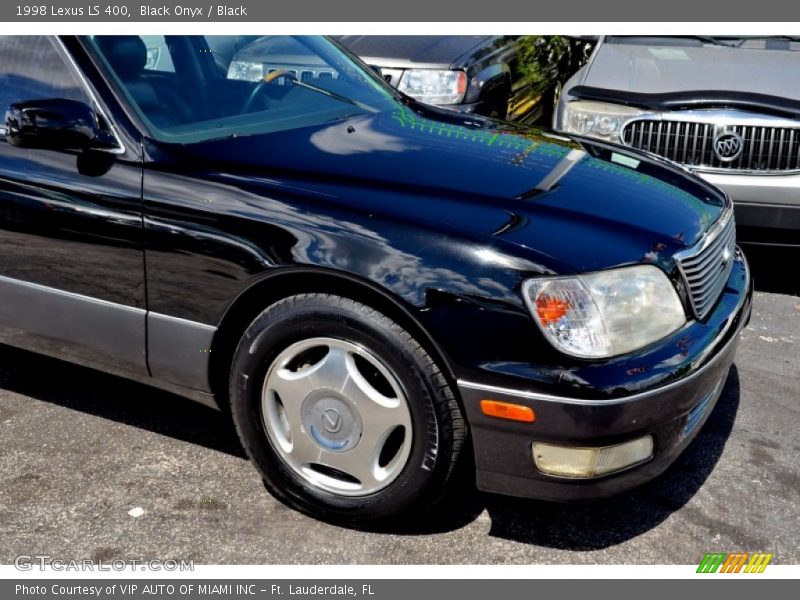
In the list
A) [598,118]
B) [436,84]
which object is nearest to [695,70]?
[598,118]

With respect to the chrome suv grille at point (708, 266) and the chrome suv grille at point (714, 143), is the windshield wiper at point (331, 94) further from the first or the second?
the chrome suv grille at point (714, 143)

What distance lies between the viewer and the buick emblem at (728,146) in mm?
4746

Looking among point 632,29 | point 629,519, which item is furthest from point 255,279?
point 632,29

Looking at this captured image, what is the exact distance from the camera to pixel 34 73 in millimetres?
3377

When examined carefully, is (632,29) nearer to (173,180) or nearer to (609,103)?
(609,103)

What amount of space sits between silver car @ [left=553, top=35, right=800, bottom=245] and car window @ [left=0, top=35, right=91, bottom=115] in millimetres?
2762

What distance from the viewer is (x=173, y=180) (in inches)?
118

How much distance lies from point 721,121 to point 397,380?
2839 mm

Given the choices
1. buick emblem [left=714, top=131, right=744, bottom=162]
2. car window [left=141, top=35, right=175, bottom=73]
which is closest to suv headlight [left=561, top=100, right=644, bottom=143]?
buick emblem [left=714, top=131, right=744, bottom=162]

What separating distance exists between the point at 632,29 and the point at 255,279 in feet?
12.6

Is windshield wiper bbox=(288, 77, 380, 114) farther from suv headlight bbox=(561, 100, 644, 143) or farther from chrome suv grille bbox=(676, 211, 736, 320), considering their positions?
suv headlight bbox=(561, 100, 644, 143)

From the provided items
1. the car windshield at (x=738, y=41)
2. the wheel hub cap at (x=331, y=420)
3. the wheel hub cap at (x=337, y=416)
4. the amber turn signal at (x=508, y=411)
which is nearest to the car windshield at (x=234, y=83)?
the wheel hub cap at (x=337, y=416)

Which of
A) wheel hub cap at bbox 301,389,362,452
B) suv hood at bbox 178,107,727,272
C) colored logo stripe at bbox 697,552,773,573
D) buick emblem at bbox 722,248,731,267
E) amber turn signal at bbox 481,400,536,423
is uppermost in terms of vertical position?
suv hood at bbox 178,107,727,272

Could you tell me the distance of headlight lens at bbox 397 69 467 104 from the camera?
19.2ft
